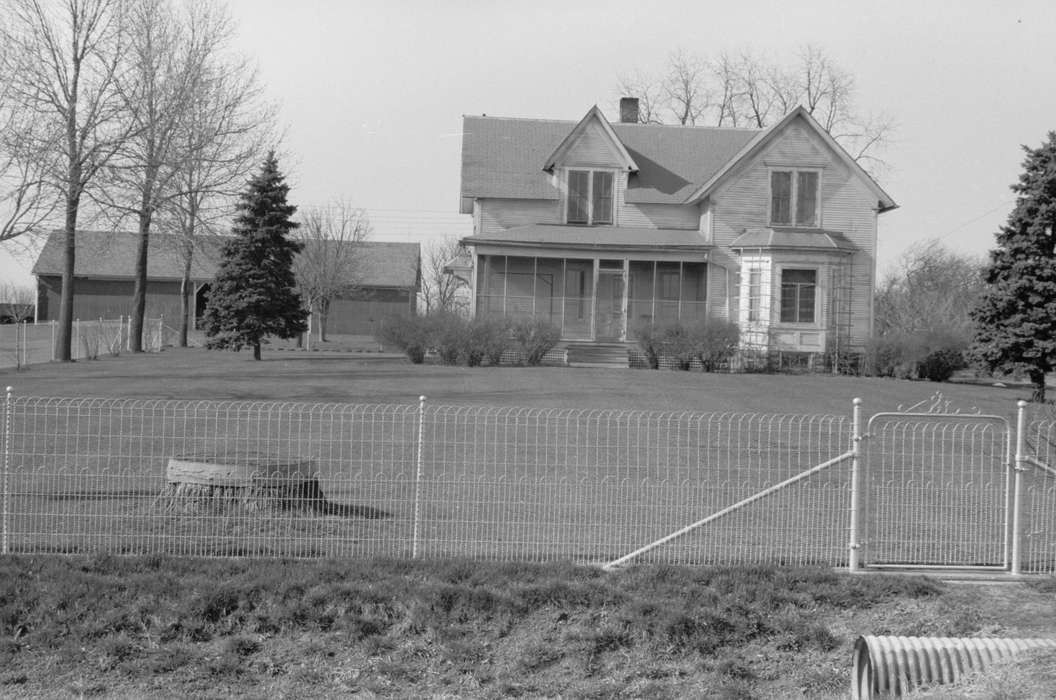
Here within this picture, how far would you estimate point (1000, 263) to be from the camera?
2678cm

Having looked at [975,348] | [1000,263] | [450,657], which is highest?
[1000,263]

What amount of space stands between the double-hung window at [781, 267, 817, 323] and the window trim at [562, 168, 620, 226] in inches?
238

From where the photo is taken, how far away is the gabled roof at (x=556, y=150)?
122 feet

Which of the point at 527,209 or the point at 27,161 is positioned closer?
the point at 27,161

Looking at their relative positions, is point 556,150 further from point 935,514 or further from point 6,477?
point 6,477

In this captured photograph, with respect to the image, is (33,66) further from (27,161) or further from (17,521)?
(17,521)

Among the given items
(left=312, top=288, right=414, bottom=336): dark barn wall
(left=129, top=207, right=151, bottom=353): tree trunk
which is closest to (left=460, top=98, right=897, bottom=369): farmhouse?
(left=129, top=207, right=151, bottom=353): tree trunk

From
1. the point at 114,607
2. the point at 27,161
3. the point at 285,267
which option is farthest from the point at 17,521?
the point at 285,267

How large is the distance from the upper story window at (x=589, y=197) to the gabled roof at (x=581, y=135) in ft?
2.05

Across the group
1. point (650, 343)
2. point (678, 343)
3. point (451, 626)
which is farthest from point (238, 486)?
point (650, 343)

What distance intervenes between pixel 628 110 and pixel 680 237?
28.3 feet

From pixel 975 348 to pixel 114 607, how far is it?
22.7 m

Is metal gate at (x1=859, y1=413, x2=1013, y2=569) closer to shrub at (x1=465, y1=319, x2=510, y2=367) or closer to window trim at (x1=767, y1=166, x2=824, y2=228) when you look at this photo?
shrub at (x1=465, y1=319, x2=510, y2=367)

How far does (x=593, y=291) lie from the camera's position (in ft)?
116
